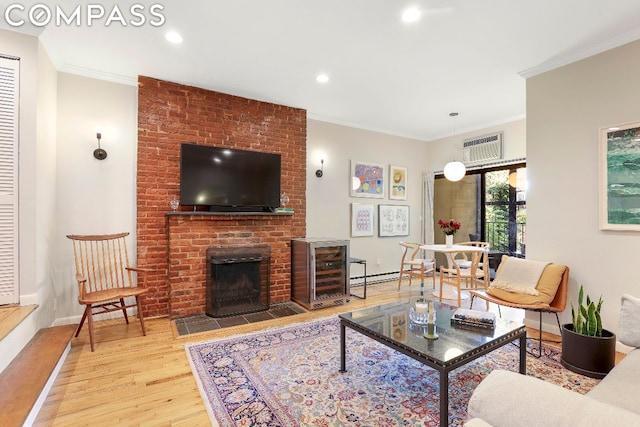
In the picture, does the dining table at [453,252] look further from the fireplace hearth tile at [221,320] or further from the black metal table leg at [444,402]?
the black metal table leg at [444,402]

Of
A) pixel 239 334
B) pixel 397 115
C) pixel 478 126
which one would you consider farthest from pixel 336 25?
pixel 478 126

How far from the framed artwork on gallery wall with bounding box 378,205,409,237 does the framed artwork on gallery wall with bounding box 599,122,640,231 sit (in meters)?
3.12

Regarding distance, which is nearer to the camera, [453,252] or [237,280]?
[237,280]

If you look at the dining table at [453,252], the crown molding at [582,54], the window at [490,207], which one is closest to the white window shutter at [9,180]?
the dining table at [453,252]

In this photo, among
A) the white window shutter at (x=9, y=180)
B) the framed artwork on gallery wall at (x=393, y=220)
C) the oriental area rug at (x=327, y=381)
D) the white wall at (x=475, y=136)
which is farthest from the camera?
the framed artwork on gallery wall at (x=393, y=220)

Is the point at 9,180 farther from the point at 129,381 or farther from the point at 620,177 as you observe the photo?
the point at 620,177

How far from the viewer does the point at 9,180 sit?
8.57 feet

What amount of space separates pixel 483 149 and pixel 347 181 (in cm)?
231

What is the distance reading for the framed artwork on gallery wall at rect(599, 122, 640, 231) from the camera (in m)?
2.63

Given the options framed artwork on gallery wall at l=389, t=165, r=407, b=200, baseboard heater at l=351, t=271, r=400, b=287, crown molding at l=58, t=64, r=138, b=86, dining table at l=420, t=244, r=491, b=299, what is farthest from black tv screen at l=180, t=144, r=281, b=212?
framed artwork on gallery wall at l=389, t=165, r=407, b=200

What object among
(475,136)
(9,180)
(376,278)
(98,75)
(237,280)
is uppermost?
(98,75)

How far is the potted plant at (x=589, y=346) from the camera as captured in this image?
227 centimetres

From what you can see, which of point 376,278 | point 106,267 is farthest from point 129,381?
point 376,278

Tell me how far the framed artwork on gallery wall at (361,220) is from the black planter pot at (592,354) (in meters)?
3.23
